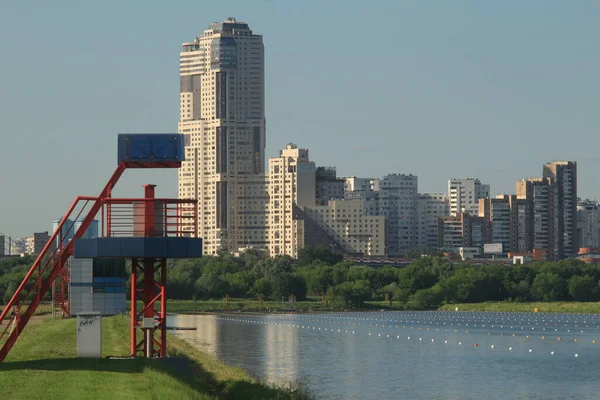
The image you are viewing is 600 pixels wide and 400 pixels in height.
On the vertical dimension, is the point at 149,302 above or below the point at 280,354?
above

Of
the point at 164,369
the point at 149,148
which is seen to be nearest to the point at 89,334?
the point at 164,369

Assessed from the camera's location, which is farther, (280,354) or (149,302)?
(280,354)

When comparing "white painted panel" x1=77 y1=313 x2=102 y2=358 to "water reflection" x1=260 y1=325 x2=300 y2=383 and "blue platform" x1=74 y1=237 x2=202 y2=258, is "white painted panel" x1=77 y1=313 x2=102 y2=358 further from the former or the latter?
"water reflection" x1=260 y1=325 x2=300 y2=383

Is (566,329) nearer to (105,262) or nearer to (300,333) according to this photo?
(300,333)

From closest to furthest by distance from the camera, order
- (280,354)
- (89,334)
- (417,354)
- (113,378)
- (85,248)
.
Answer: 1. (113,378)
2. (85,248)
3. (89,334)
4. (280,354)
5. (417,354)

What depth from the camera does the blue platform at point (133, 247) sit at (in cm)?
5797

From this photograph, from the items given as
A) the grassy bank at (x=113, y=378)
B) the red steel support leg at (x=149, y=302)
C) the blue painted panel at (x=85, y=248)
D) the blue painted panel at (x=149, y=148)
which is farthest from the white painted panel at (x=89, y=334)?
the blue painted panel at (x=149, y=148)

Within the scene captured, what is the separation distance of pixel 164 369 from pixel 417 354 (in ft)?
166

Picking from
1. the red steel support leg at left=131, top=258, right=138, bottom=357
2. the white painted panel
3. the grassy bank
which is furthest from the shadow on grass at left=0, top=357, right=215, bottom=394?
the red steel support leg at left=131, top=258, right=138, bottom=357

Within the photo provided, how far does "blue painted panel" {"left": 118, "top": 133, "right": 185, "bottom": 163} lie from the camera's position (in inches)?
2398

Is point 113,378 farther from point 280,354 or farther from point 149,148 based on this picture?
point 280,354

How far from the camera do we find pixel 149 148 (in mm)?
61062

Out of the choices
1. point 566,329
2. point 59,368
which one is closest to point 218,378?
point 59,368

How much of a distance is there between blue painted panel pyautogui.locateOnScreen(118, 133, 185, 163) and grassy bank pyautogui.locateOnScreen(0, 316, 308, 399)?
932 centimetres
